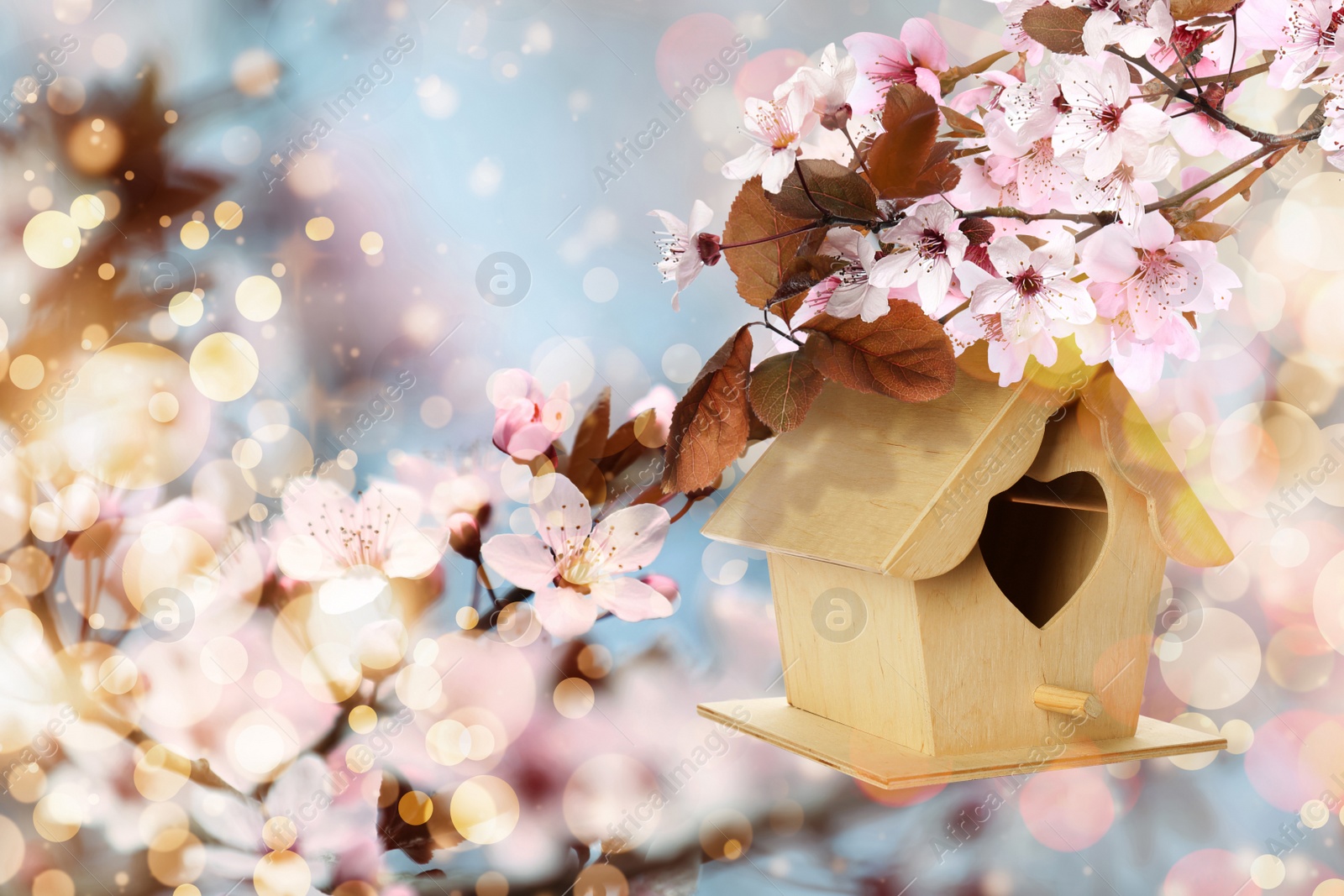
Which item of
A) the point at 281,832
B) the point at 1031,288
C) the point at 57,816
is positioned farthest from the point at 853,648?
the point at 57,816

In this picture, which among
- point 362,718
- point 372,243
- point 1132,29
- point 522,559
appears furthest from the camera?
point 372,243

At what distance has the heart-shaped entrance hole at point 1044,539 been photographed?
772 mm

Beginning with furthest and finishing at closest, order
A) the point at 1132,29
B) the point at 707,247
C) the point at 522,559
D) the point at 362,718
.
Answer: the point at 362,718 < the point at 522,559 < the point at 707,247 < the point at 1132,29

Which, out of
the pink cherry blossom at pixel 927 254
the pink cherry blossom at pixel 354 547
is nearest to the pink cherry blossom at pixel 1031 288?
the pink cherry blossom at pixel 927 254

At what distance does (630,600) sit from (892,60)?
0.44 meters

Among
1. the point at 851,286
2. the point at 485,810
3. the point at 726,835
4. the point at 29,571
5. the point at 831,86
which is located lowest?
the point at 726,835

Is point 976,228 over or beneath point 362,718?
over

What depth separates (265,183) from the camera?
37.8 inches

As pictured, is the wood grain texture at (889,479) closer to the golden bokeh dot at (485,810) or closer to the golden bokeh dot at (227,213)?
the golden bokeh dot at (485,810)

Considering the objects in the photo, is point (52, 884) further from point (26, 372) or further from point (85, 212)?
point (85, 212)

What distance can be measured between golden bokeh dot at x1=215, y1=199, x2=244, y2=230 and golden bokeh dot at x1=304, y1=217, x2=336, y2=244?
0.06 m

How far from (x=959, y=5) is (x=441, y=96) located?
1.77ft

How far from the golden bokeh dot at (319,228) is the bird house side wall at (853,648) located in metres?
0.53

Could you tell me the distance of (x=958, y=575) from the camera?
0.67 m
